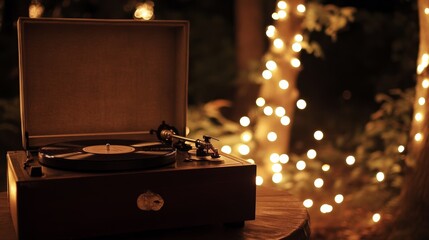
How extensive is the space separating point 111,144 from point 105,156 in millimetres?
240

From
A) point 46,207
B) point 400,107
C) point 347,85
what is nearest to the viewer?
point 46,207

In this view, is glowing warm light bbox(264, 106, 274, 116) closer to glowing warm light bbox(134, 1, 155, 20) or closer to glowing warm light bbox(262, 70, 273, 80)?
glowing warm light bbox(262, 70, 273, 80)

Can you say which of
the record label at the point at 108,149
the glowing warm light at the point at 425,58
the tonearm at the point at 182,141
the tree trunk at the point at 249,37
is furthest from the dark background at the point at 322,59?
the record label at the point at 108,149

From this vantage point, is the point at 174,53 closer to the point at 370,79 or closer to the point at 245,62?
the point at 245,62

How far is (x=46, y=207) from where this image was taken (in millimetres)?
1227

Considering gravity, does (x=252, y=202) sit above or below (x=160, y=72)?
below

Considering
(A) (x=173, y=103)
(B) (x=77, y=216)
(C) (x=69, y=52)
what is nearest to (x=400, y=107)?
(A) (x=173, y=103)

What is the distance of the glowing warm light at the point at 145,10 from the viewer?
5512mm

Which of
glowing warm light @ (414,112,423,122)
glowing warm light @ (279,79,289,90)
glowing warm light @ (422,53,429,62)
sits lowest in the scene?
glowing warm light @ (414,112,423,122)

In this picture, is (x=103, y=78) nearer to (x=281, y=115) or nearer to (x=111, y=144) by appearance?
(x=111, y=144)

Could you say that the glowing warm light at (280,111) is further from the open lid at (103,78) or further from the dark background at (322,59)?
the dark background at (322,59)

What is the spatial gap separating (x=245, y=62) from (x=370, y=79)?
195 cm

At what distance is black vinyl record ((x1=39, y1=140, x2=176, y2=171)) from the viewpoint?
4.25 ft

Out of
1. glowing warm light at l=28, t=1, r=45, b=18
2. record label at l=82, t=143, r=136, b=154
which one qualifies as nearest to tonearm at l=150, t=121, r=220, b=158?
record label at l=82, t=143, r=136, b=154
